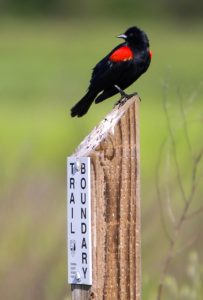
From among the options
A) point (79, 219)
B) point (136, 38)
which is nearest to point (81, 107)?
point (136, 38)

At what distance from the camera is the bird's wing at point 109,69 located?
4.97 meters

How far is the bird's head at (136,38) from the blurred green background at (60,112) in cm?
21

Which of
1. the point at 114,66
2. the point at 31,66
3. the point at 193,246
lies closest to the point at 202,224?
the point at 193,246

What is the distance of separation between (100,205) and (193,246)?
3.53m

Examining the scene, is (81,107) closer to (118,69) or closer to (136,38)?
(118,69)

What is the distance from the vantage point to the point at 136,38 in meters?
5.21

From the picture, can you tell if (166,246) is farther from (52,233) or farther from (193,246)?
(52,233)

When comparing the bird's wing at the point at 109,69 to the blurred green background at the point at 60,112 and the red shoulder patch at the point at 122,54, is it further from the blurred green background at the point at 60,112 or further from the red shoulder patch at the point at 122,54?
the blurred green background at the point at 60,112

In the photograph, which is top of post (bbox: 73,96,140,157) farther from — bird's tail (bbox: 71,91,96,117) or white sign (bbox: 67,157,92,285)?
bird's tail (bbox: 71,91,96,117)

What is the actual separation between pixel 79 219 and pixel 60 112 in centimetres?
1701

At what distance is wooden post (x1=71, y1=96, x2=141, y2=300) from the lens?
289 cm

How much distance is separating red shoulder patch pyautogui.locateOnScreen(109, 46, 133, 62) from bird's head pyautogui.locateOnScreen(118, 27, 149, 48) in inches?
1.5

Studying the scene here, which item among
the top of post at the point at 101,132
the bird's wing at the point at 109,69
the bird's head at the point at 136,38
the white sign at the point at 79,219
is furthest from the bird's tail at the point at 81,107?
the white sign at the point at 79,219

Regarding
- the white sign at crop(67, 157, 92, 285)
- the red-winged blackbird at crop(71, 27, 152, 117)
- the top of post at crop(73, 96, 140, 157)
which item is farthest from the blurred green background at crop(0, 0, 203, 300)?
the white sign at crop(67, 157, 92, 285)
